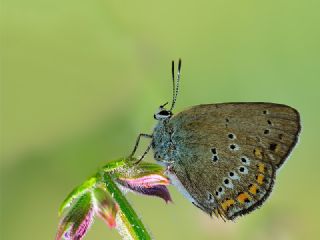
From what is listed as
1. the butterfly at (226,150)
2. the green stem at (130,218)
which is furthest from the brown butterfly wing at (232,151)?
the green stem at (130,218)

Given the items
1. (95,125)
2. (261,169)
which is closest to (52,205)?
(95,125)

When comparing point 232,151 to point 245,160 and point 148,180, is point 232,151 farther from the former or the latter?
point 148,180

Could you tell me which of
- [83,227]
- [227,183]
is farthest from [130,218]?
[227,183]

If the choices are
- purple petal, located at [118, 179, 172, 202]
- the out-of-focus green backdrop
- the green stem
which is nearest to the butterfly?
purple petal, located at [118, 179, 172, 202]

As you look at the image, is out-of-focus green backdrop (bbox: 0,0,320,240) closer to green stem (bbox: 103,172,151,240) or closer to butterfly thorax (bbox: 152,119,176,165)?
butterfly thorax (bbox: 152,119,176,165)

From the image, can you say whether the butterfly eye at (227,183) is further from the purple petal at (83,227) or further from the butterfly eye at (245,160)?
the purple petal at (83,227)

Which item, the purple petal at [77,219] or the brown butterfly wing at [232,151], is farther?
the brown butterfly wing at [232,151]
